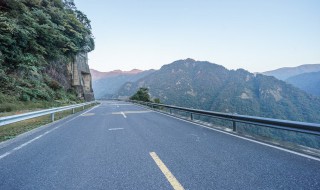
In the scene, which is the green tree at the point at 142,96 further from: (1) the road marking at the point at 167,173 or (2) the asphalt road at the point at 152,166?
(1) the road marking at the point at 167,173

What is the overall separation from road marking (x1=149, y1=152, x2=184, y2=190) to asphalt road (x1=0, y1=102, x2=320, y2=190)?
0.05ft

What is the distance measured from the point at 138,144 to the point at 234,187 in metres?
3.27

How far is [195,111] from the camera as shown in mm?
11508

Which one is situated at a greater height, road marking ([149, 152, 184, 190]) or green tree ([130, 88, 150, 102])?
green tree ([130, 88, 150, 102])

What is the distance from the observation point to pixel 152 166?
13.2 feet

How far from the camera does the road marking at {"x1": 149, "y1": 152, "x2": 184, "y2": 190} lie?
310 cm

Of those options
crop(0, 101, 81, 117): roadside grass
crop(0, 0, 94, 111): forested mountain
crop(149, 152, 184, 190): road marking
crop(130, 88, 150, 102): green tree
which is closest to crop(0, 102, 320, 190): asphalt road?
crop(149, 152, 184, 190): road marking

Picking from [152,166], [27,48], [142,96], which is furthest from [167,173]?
[142,96]

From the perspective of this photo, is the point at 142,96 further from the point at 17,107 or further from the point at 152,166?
the point at 152,166

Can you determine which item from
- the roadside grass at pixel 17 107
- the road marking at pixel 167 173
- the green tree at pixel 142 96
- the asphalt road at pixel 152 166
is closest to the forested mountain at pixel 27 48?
the roadside grass at pixel 17 107

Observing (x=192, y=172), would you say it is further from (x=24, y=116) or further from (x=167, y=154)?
(x=24, y=116)

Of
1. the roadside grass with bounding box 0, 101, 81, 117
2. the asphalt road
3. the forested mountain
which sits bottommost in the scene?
the asphalt road

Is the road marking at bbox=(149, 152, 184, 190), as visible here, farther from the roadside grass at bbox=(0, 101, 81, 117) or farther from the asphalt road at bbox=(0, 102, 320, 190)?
the roadside grass at bbox=(0, 101, 81, 117)

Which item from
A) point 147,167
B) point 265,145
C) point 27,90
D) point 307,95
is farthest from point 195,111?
point 307,95
